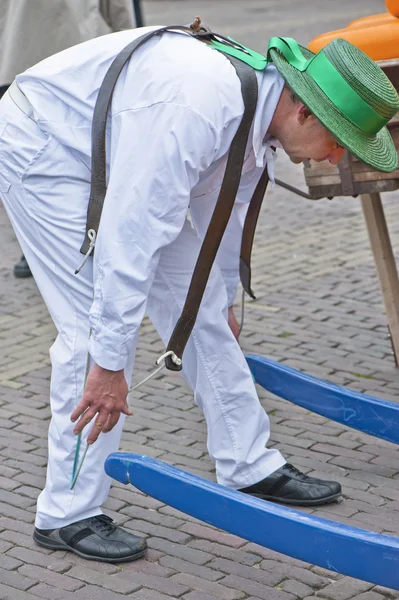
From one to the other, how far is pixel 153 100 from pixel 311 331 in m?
2.56

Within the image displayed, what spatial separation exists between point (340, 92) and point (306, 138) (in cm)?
15

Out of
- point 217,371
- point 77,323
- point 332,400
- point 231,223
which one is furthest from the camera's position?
point 332,400

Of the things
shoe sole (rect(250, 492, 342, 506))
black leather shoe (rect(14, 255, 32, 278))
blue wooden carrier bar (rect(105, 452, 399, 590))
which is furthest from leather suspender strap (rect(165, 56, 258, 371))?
black leather shoe (rect(14, 255, 32, 278))

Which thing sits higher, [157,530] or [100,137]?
[100,137]

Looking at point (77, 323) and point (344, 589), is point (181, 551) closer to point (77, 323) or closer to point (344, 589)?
point (344, 589)

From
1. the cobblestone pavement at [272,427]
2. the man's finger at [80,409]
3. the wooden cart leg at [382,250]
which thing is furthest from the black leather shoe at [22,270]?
the man's finger at [80,409]

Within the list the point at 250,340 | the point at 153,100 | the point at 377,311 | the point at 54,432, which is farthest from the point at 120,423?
the point at 377,311

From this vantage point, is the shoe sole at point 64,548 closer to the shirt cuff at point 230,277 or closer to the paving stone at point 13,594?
the paving stone at point 13,594

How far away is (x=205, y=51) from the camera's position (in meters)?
2.57

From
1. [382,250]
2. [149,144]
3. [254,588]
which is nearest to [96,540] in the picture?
[254,588]

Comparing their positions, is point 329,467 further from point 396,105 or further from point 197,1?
point 197,1

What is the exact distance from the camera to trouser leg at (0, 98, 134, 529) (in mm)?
2824

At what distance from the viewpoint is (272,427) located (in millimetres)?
3916

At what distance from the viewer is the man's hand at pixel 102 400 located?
2.65 m
